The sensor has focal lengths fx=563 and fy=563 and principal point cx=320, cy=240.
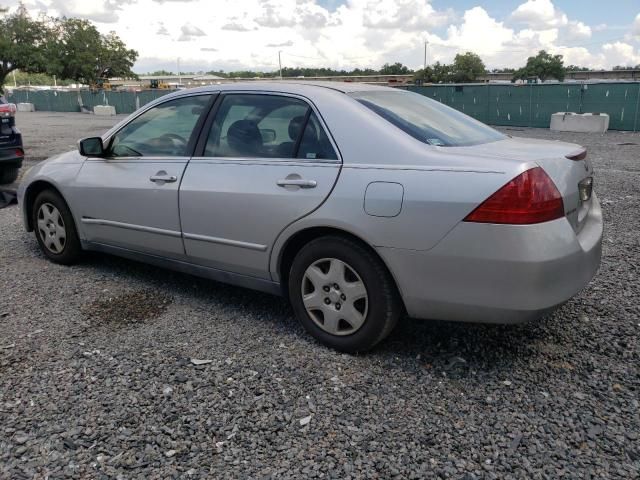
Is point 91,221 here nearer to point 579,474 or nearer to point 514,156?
point 514,156

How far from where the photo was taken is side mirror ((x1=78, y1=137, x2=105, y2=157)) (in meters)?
4.41

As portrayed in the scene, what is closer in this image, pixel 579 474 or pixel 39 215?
pixel 579 474

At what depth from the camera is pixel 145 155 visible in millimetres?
4254

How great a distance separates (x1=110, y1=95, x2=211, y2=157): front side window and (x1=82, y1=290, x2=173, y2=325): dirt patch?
3.56 feet

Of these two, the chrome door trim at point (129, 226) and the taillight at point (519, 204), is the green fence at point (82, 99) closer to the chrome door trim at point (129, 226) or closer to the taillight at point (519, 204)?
the chrome door trim at point (129, 226)

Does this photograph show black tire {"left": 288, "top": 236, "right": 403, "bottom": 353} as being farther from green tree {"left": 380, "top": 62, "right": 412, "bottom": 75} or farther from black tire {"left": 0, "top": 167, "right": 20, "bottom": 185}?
green tree {"left": 380, "top": 62, "right": 412, "bottom": 75}

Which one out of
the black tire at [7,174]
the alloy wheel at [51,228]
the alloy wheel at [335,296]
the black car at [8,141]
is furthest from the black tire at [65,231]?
the black tire at [7,174]

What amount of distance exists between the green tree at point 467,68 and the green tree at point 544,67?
6.29m

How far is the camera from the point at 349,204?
10.1 ft

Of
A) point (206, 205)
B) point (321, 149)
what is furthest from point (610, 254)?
point (206, 205)

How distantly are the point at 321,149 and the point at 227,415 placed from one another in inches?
62.0

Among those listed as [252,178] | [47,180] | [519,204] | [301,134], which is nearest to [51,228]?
[47,180]

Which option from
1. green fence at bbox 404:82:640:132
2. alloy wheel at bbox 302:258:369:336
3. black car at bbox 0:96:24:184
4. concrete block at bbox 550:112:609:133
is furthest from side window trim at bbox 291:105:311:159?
green fence at bbox 404:82:640:132

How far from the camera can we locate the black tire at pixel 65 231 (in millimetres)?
4840
